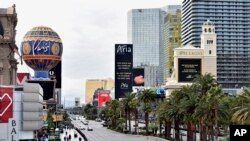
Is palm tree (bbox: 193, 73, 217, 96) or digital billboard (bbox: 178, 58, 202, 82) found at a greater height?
digital billboard (bbox: 178, 58, 202, 82)

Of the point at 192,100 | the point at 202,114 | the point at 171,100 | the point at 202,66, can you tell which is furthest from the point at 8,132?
the point at 202,66

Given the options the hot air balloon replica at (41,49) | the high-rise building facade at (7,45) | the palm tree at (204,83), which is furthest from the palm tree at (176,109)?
the hot air balloon replica at (41,49)

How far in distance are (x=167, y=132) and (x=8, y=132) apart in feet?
212

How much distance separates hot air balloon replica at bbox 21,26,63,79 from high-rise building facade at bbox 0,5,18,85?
2143 inches

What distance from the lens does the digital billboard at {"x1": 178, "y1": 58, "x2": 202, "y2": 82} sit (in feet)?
555

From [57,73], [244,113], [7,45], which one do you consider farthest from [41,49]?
[244,113]

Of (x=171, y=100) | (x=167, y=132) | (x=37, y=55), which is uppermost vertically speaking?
(x=37, y=55)

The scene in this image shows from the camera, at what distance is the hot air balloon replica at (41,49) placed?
128 meters

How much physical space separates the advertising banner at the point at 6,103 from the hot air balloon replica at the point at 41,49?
9305cm

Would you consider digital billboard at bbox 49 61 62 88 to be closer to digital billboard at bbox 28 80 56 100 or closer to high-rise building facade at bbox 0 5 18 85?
digital billboard at bbox 28 80 56 100

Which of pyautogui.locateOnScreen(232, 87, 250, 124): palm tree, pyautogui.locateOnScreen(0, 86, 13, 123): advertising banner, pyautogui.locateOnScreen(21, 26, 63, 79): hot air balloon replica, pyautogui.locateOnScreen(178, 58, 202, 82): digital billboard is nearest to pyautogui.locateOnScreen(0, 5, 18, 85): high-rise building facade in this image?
pyautogui.locateOnScreen(232, 87, 250, 124): palm tree

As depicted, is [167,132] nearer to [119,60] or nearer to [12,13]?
[12,13]

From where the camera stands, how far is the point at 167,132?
9925 cm

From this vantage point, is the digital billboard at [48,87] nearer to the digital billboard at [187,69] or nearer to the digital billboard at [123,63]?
the digital billboard at [187,69]
